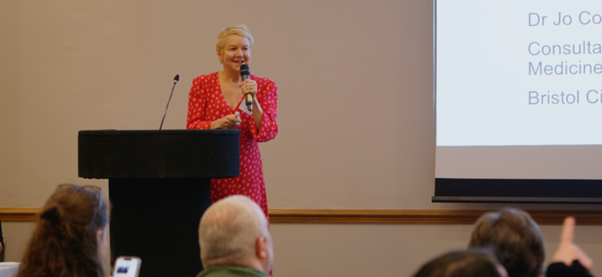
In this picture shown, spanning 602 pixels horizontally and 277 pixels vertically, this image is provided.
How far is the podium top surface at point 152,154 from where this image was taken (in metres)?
2.19

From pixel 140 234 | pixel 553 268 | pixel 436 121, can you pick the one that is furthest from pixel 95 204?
pixel 436 121

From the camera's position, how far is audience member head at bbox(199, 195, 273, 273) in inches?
57.7

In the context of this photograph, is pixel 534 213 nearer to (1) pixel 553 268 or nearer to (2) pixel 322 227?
(2) pixel 322 227

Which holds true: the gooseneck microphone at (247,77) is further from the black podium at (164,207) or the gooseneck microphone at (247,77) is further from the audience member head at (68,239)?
the audience member head at (68,239)

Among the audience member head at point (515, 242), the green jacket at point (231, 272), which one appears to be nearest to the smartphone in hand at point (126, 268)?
the green jacket at point (231, 272)

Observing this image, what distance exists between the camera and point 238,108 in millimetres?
2885

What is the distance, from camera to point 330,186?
4.17 m

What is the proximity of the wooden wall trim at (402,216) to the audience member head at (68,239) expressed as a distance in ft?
8.97

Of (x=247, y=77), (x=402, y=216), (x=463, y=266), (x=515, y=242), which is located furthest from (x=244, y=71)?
(x=463, y=266)

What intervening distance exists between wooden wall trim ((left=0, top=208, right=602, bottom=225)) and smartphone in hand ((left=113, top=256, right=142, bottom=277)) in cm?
251

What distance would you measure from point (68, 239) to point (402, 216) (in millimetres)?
2926

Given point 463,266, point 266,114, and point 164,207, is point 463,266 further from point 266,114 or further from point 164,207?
point 266,114

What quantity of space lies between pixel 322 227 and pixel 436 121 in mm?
1035

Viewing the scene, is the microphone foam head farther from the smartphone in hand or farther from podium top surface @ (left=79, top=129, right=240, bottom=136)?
the smartphone in hand
